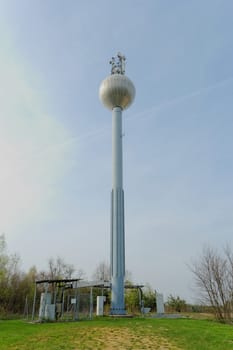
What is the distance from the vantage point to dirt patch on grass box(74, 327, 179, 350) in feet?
31.6

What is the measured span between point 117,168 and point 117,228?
17.5 feet

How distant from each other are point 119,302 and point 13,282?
53.3 feet

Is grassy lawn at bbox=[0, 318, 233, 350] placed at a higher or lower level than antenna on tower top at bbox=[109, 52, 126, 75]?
lower

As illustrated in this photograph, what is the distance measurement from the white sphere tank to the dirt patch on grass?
70.2 ft

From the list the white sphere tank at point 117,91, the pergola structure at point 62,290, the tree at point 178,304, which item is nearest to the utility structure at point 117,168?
the white sphere tank at point 117,91

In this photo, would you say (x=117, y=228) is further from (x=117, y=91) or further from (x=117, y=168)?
(x=117, y=91)

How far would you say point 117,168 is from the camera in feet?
85.7

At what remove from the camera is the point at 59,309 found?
20.1 meters

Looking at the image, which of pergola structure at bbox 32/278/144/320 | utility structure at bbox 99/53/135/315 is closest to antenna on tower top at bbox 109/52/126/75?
utility structure at bbox 99/53/135/315

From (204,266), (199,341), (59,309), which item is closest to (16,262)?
(59,309)

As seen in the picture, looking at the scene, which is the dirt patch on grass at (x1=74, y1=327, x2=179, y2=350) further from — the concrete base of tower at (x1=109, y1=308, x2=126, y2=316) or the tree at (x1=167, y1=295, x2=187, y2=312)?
the tree at (x1=167, y1=295, x2=187, y2=312)

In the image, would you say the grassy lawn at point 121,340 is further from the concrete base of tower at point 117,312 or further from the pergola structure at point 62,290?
the concrete base of tower at point 117,312

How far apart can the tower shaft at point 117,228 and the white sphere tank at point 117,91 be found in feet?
6.01

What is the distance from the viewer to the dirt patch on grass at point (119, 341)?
964cm
